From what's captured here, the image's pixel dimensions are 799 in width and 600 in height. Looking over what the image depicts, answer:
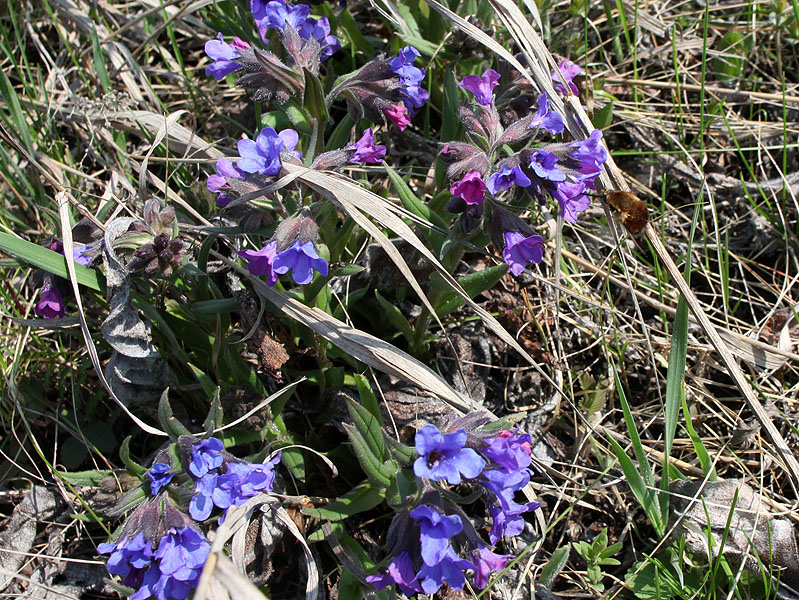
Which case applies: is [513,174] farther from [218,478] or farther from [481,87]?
[218,478]

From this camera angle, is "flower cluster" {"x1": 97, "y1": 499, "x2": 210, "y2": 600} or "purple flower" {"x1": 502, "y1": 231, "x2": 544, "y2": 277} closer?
"flower cluster" {"x1": 97, "y1": 499, "x2": 210, "y2": 600}

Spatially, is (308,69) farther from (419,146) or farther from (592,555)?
(592,555)

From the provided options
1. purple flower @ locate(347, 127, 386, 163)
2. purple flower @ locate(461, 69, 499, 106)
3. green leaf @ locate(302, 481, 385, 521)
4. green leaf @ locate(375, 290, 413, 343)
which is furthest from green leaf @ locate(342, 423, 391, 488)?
purple flower @ locate(461, 69, 499, 106)

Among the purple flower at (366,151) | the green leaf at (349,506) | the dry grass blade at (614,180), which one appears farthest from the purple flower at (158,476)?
the dry grass blade at (614,180)

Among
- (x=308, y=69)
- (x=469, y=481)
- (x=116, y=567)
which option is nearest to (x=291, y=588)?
(x=116, y=567)

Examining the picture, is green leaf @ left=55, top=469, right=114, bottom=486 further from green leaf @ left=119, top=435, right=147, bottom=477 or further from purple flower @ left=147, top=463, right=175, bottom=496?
purple flower @ left=147, top=463, right=175, bottom=496

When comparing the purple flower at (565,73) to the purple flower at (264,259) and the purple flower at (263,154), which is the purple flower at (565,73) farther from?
the purple flower at (264,259)

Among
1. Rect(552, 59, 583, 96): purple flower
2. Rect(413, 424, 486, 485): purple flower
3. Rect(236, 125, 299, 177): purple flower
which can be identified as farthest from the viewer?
Rect(552, 59, 583, 96): purple flower

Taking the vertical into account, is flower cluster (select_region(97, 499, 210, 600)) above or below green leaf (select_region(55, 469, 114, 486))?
above

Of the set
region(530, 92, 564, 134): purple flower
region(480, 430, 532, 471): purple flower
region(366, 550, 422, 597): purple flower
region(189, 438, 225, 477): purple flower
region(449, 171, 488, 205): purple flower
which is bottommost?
region(366, 550, 422, 597): purple flower
